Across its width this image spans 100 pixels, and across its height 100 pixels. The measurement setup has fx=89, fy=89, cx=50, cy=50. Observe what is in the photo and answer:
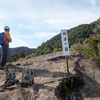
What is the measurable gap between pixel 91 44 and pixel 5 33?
53.2ft

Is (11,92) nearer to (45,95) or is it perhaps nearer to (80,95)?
(45,95)

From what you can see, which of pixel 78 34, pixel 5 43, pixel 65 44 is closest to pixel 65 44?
pixel 65 44

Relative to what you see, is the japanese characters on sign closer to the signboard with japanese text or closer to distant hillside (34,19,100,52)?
the signboard with japanese text

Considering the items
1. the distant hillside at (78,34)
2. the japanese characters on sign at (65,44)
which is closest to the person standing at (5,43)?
the japanese characters on sign at (65,44)

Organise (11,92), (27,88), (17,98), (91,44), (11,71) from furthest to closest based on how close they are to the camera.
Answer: (91,44) < (11,71) < (27,88) < (11,92) < (17,98)

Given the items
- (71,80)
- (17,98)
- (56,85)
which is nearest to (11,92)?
(17,98)

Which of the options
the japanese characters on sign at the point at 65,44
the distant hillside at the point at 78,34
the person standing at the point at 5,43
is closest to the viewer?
the japanese characters on sign at the point at 65,44

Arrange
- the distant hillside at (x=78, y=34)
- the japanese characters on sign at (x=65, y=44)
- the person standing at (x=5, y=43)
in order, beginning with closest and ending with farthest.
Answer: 1. the japanese characters on sign at (x=65, y=44)
2. the person standing at (x=5, y=43)
3. the distant hillside at (x=78, y=34)

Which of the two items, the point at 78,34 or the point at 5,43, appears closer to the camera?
the point at 5,43

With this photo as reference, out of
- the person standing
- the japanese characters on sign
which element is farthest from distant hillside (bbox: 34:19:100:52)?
the person standing

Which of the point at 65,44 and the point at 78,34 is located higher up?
the point at 78,34

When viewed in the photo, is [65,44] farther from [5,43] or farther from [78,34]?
[78,34]

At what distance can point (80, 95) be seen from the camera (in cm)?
323

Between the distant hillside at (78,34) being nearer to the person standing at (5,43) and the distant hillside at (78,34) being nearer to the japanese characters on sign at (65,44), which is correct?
the japanese characters on sign at (65,44)
